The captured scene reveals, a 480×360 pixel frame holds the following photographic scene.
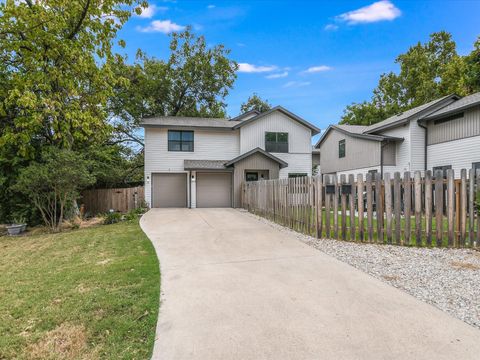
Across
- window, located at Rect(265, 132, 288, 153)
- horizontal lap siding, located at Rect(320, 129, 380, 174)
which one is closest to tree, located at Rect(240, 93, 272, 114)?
horizontal lap siding, located at Rect(320, 129, 380, 174)

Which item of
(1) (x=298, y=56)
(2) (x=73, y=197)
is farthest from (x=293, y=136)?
(2) (x=73, y=197)

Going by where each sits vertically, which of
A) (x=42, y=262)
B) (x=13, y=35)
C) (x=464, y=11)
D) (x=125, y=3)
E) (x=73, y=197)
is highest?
(x=464, y=11)

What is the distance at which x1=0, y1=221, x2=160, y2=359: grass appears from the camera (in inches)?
104

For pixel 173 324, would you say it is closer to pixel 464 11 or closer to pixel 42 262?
pixel 42 262

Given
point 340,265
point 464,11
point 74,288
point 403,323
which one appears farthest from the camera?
point 464,11

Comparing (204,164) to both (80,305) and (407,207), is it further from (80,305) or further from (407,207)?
(80,305)

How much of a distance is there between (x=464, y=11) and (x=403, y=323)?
18583mm

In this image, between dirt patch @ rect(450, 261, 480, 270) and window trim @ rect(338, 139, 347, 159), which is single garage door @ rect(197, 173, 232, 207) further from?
dirt patch @ rect(450, 261, 480, 270)

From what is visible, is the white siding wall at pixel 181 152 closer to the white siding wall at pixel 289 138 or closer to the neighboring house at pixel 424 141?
the white siding wall at pixel 289 138

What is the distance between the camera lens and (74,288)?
418 cm

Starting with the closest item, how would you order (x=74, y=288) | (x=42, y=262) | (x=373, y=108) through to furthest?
(x=74, y=288), (x=42, y=262), (x=373, y=108)

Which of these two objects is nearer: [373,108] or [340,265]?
[340,265]

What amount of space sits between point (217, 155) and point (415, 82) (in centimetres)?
2543

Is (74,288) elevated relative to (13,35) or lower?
lower
